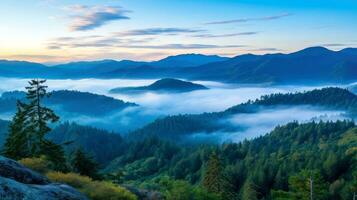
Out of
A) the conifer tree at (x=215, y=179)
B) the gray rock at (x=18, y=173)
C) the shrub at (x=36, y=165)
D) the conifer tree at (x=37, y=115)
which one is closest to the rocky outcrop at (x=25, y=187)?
the gray rock at (x=18, y=173)

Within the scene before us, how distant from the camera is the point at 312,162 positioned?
190 m

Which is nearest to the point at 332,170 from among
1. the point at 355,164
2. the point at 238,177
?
the point at 355,164

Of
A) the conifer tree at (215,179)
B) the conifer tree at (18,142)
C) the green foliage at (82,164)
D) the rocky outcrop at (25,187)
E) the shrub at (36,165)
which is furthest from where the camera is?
the conifer tree at (215,179)

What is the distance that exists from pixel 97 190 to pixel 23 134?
27.8m

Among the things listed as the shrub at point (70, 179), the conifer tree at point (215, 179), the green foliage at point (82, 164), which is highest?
the shrub at point (70, 179)

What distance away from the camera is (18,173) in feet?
76.4

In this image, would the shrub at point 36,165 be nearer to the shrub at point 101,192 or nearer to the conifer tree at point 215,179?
the shrub at point 101,192

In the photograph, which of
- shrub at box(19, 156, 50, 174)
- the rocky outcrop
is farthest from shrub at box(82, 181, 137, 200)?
the rocky outcrop

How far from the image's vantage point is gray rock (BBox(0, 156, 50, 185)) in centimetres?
2267

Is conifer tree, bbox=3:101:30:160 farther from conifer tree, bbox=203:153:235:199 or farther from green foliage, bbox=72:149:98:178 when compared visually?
conifer tree, bbox=203:153:235:199

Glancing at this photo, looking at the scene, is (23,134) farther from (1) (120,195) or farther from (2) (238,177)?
(2) (238,177)

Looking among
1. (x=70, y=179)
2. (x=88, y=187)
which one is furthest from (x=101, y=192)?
(x=70, y=179)

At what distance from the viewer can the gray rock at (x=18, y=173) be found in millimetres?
22672

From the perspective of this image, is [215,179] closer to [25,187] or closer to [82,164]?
[82,164]
